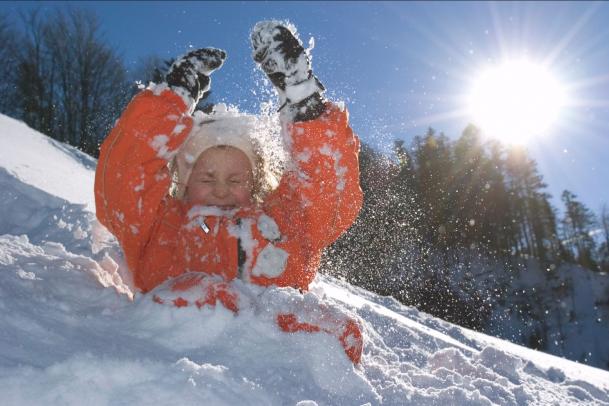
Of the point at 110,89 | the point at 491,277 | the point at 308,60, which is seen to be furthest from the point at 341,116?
the point at 491,277

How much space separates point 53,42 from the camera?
57.4 ft

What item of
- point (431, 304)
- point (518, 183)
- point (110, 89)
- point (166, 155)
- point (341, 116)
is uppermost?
point (518, 183)

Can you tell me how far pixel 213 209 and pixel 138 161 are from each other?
424mm

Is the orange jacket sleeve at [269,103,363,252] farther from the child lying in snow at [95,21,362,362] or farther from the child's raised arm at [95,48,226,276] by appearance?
the child's raised arm at [95,48,226,276]

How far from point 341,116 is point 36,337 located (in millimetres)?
1585

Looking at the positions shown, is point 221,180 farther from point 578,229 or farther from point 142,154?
point 578,229

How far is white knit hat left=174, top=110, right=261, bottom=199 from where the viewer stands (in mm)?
2570

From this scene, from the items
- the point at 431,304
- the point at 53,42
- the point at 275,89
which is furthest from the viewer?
the point at 53,42

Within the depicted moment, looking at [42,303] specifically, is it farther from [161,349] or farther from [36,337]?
[161,349]

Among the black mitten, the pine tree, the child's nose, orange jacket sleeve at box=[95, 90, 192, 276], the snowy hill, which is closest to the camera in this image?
the snowy hill

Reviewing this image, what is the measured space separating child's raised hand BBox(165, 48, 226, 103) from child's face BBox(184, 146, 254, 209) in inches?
13.5

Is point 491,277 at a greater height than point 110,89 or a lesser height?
lesser

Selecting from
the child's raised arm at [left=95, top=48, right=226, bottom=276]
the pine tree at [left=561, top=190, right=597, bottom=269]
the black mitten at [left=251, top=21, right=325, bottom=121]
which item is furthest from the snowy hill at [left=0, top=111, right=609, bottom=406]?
the pine tree at [left=561, top=190, right=597, bottom=269]

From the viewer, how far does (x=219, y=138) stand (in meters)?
2.56
